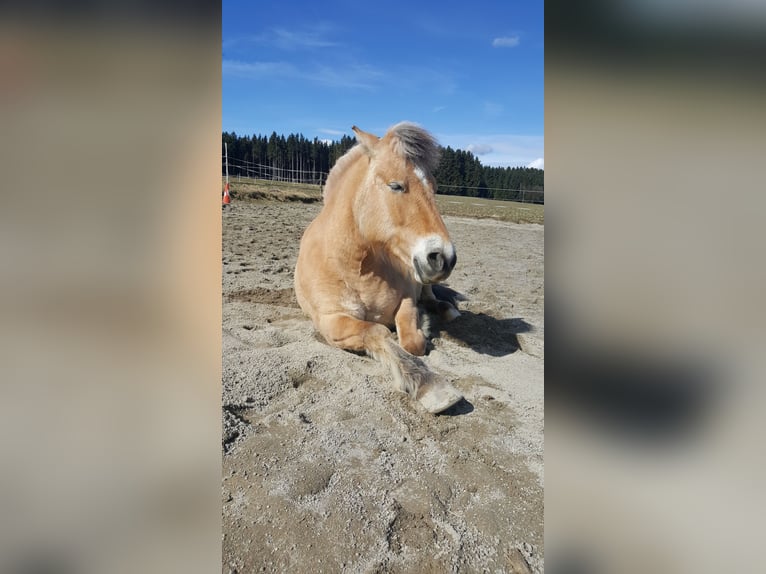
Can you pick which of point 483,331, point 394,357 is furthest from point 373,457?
point 483,331

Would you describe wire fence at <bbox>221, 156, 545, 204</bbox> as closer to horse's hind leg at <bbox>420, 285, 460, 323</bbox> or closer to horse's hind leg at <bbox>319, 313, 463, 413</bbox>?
horse's hind leg at <bbox>420, 285, 460, 323</bbox>

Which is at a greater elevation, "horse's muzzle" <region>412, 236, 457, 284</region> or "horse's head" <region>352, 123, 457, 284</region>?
"horse's head" <region>352, 123, 457, 284</region>

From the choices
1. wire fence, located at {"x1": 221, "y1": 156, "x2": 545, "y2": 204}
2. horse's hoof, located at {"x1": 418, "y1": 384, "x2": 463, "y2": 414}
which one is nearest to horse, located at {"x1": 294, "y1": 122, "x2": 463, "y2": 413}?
horse's hoof, located at {"x1": 418, "y1": 384, "x2": 463, "y2": 414}

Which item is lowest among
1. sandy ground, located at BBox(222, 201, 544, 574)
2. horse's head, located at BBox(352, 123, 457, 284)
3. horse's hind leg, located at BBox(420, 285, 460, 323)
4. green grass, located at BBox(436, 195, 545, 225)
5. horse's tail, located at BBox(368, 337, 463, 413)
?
sandy ground, located at BBox(222, 201, 544, 574)

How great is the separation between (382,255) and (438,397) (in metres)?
1.39

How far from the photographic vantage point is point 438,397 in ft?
7.22

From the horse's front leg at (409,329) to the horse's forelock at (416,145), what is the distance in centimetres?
115

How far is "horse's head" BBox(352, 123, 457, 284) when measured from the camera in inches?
102

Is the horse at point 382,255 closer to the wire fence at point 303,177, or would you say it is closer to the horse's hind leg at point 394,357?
the horse's hind leg at point 394,357
